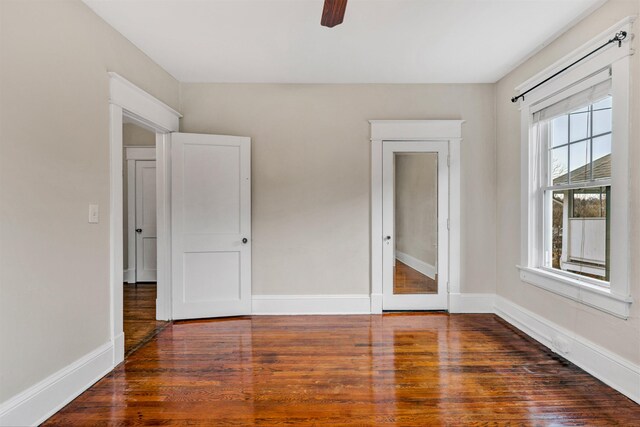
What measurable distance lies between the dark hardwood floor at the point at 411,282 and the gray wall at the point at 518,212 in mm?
741

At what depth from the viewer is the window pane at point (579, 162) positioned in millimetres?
2547

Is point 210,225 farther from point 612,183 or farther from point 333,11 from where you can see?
point 612,183

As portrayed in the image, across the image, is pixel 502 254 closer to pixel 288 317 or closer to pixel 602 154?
pixel 602 154

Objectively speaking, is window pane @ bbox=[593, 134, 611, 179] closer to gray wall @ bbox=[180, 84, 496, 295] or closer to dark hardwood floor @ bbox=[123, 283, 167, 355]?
gray wall @ bbox=[180, 84, 496, 295]

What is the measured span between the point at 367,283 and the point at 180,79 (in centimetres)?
306

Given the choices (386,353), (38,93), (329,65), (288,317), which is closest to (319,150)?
(329,65)

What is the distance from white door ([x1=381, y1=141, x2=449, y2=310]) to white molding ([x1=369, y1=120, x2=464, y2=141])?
2.7 inches

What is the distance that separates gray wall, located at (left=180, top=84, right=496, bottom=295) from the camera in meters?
3.74

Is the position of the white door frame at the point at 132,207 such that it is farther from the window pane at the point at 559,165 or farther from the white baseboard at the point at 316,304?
the window pane at the point at 559,165

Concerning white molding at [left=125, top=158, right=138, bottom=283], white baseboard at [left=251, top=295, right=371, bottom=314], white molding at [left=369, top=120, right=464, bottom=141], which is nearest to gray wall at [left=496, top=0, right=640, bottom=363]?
white molding at [left=369, top=120, right=464, bottom=141]

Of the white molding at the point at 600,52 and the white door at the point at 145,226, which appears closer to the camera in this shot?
the white molding at the point at 600,52

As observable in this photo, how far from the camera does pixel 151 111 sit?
3078 mm

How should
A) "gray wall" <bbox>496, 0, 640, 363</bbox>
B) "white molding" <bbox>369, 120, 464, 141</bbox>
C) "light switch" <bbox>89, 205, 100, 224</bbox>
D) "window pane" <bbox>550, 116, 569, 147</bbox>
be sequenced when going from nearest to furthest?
"gray wall" <bbox>496, 0, 640, 363</bbox>, "light switch" <bbox>89, 205, 100, 224</bbox>, "window pane" <bbox>550, 116, 569, 147</bbox>, "white molding" <bbox>369, 120, 464, 141</bbox>

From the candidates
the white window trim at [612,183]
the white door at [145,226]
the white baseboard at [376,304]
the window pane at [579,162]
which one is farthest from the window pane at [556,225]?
the white door at [145,226]
